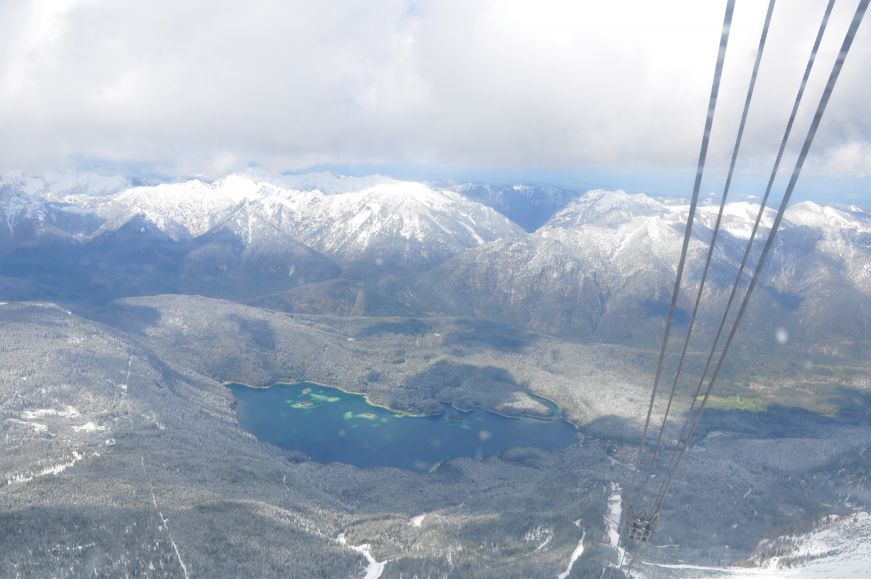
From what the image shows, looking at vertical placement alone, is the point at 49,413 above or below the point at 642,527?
below

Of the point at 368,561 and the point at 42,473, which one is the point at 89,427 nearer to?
the point at 42,473

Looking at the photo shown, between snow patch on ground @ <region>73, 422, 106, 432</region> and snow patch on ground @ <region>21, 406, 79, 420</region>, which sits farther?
snow patch on ground @ <region>21, 406, 79, 420</region>

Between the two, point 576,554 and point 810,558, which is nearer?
point 810,558

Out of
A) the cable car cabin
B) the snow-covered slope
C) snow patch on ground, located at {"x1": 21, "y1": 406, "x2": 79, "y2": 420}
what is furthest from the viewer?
snow patch on ground, located at {"x1": 21, "y1": 406, "x2": 79, "y2": 420}

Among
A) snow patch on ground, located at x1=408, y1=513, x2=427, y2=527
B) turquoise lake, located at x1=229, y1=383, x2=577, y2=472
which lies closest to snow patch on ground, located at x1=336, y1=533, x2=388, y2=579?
snow patch on ground, located at x1=408, y1=513, x2=427, y2=527

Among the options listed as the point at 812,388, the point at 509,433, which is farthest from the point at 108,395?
the point at 812,388

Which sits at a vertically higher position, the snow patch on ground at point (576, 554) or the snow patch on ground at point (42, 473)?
the snow patch on ground at point (576, 554)

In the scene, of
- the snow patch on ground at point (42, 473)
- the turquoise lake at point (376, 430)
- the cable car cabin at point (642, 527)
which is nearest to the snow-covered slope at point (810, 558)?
the cable car cabin at point (642, 527)

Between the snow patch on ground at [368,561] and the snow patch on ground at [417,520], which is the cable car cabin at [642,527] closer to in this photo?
the snow patch on ground at [368,561]

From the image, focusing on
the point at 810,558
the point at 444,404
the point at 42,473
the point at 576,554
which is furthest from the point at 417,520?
the point at 444,404

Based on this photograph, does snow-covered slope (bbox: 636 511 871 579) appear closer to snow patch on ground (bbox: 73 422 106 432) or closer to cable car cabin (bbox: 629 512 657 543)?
cable car cabin (bbox: 629 512 657 543)
